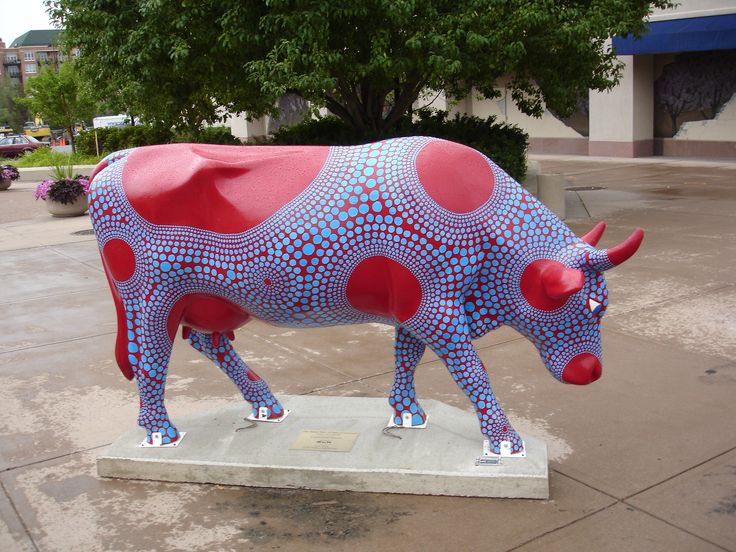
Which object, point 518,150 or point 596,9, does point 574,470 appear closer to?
point 596,9

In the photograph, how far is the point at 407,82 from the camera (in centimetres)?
1205

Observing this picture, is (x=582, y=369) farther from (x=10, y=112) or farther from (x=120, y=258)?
(x=10, y=112)

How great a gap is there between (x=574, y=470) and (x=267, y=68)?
6776 millimetres

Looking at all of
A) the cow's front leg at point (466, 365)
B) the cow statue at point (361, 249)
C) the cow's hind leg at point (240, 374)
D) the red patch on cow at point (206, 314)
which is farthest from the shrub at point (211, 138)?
the cow's front leg at point (466, 365)

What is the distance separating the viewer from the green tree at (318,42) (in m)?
9.35

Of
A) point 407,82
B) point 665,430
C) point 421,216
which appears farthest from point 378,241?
point 407,82

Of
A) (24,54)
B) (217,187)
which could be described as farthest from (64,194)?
(24,54)

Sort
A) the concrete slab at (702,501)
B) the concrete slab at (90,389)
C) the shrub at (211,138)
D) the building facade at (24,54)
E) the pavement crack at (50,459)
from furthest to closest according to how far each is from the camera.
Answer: the building facade at (24,54) → the shrub at (211,138) → the concrete slab at (90,389) → the pavement crack at (50,459) → the concrete slab at (702,501)

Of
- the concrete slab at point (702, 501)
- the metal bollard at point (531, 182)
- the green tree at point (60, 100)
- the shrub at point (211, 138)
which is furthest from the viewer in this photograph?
the green tree at point (60, 100)

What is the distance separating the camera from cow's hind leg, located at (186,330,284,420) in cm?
435

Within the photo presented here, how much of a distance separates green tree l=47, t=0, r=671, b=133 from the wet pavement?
3125mm

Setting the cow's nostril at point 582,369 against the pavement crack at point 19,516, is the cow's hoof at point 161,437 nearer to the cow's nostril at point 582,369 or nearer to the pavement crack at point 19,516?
the pavement crack at point 19,516

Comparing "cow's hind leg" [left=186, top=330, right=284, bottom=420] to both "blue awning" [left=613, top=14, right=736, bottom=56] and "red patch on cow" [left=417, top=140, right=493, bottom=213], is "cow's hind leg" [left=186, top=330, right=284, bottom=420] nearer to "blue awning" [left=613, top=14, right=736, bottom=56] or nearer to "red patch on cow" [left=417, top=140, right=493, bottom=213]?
"red patch on cow" [left=417, top=140, right=493, bottom=213]

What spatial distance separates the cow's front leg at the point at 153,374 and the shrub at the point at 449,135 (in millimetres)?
8449
